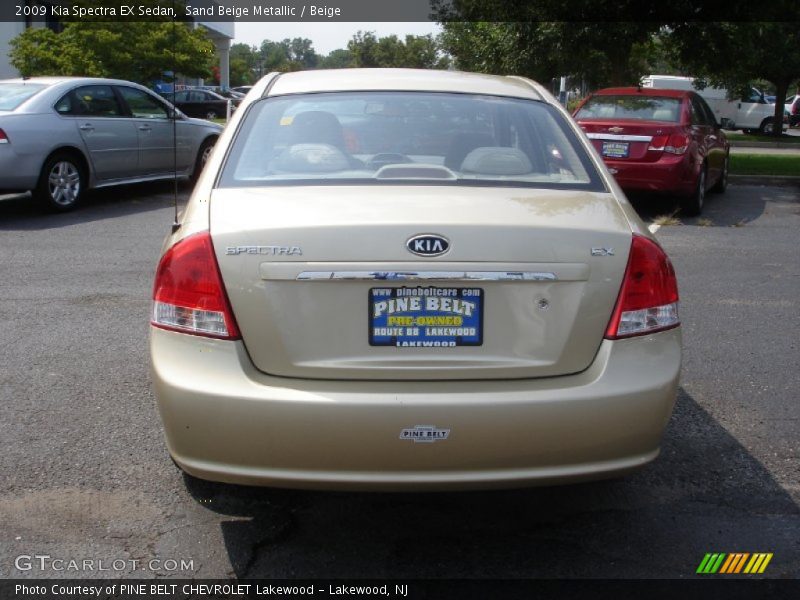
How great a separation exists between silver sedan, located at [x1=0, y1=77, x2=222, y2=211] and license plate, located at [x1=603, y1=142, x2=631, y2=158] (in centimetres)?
485

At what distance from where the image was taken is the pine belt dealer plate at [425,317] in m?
2.90

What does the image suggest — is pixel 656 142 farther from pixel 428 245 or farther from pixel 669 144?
pixel 428 245

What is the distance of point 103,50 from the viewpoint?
2300 centimetres

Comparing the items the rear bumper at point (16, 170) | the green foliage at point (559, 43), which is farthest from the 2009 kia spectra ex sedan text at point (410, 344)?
the green foliage at point (559, 43)

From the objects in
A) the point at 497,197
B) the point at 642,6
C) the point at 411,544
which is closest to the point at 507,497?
the point at 411,544

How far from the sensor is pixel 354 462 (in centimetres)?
287

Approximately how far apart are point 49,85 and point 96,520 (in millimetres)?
8272

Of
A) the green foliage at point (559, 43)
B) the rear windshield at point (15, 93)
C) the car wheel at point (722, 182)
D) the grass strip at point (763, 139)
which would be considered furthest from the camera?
the grass strip at point (763, 139)

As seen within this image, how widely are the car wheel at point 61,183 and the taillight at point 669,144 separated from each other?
652 cm

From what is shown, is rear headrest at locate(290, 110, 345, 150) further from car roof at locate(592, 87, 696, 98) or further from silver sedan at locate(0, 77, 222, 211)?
car roof at locate(592, 87, 696, 98)

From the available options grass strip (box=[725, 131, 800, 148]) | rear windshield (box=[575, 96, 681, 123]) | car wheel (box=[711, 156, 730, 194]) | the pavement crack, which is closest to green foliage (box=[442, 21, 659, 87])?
car wheel (box=[711, 156, 730, 194])

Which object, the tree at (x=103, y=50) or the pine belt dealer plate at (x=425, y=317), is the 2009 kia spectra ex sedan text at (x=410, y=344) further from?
the tree at (x=103, y=50)

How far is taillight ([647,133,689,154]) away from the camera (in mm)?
10594

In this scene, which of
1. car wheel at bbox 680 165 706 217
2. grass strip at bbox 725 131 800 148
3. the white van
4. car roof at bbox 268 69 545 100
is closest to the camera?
car roof at bbox 268 69 545 100
